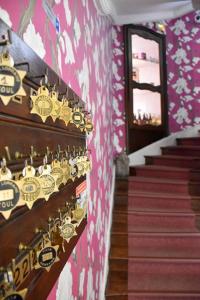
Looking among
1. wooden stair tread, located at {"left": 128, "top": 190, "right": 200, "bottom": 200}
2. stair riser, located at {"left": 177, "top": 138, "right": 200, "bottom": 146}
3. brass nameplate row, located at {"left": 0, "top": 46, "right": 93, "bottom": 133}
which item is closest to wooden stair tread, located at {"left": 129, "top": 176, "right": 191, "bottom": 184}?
wooden stair tread, located at {"left": 128, "top": 190, "right": 200, "bottom": 200}

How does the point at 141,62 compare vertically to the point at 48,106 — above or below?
above

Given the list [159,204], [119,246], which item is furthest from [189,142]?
[119,246]

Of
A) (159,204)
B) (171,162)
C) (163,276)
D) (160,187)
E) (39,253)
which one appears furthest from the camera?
(171,162)

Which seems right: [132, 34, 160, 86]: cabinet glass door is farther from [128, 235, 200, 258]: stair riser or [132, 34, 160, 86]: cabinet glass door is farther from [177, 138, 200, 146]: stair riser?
[128, 235, 200, 258]: stair riser

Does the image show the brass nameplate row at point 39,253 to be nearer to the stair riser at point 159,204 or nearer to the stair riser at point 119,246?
the stair riser at point 119,246

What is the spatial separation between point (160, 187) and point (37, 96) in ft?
8.82

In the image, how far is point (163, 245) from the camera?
2.57 meters

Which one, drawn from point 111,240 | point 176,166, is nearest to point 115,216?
point 111,240

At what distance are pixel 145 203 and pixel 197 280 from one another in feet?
3.00

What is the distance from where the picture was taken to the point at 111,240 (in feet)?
8.57

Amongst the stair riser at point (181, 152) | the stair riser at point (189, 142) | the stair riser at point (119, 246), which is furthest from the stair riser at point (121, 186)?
the stair riser at point (189, 142)

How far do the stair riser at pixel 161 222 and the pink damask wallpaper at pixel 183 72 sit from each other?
6.33 ft

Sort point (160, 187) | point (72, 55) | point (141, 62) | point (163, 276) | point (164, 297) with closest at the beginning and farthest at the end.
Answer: point (72, 55) → point (164, 297) → point (163, 276) → point (160, 187) → point (141, 62)

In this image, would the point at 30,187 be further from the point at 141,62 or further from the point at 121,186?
the point at 141,62
